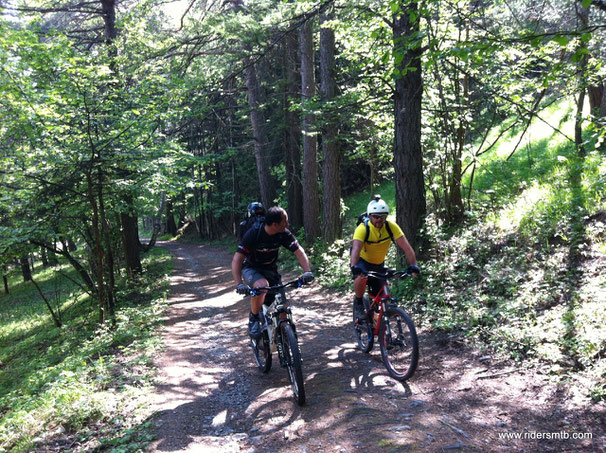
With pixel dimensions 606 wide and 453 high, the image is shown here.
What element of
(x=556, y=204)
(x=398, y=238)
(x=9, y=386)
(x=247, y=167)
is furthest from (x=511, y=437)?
(x=247, y=167)

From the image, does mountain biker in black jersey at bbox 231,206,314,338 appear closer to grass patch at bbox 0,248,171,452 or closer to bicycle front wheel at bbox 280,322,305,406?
bicycle front wheel at bbox 280,322,305,406

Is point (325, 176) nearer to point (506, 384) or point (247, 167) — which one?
point (506, 384)

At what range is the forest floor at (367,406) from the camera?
3.77m

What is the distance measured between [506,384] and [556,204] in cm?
447

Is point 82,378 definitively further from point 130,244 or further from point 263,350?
point 130,244

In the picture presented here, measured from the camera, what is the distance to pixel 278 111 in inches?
725

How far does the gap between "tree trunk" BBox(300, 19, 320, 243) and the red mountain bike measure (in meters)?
8.66

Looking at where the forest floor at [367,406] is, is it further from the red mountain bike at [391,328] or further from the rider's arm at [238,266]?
the rider's arm at [238,266]

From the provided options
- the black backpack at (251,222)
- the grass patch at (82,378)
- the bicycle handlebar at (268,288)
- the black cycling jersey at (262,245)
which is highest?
the black backpack at (251,222)

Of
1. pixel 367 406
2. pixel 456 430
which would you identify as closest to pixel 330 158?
pixel 367 406

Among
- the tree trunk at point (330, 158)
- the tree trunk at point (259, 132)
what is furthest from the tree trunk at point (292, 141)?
the tree trunk at point (330, 158)

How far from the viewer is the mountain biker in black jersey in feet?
17.6

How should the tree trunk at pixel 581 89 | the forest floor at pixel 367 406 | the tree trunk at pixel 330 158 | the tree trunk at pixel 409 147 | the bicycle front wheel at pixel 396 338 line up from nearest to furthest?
the forest floor at pixel 367 406, the bicycle front wheel at pixel 396 338, the tree trunk at pixel 581 89, the tree trunk at pixel 409 147, the tree trunk at pixel 330 158

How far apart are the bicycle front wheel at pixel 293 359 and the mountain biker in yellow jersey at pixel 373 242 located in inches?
48.1
